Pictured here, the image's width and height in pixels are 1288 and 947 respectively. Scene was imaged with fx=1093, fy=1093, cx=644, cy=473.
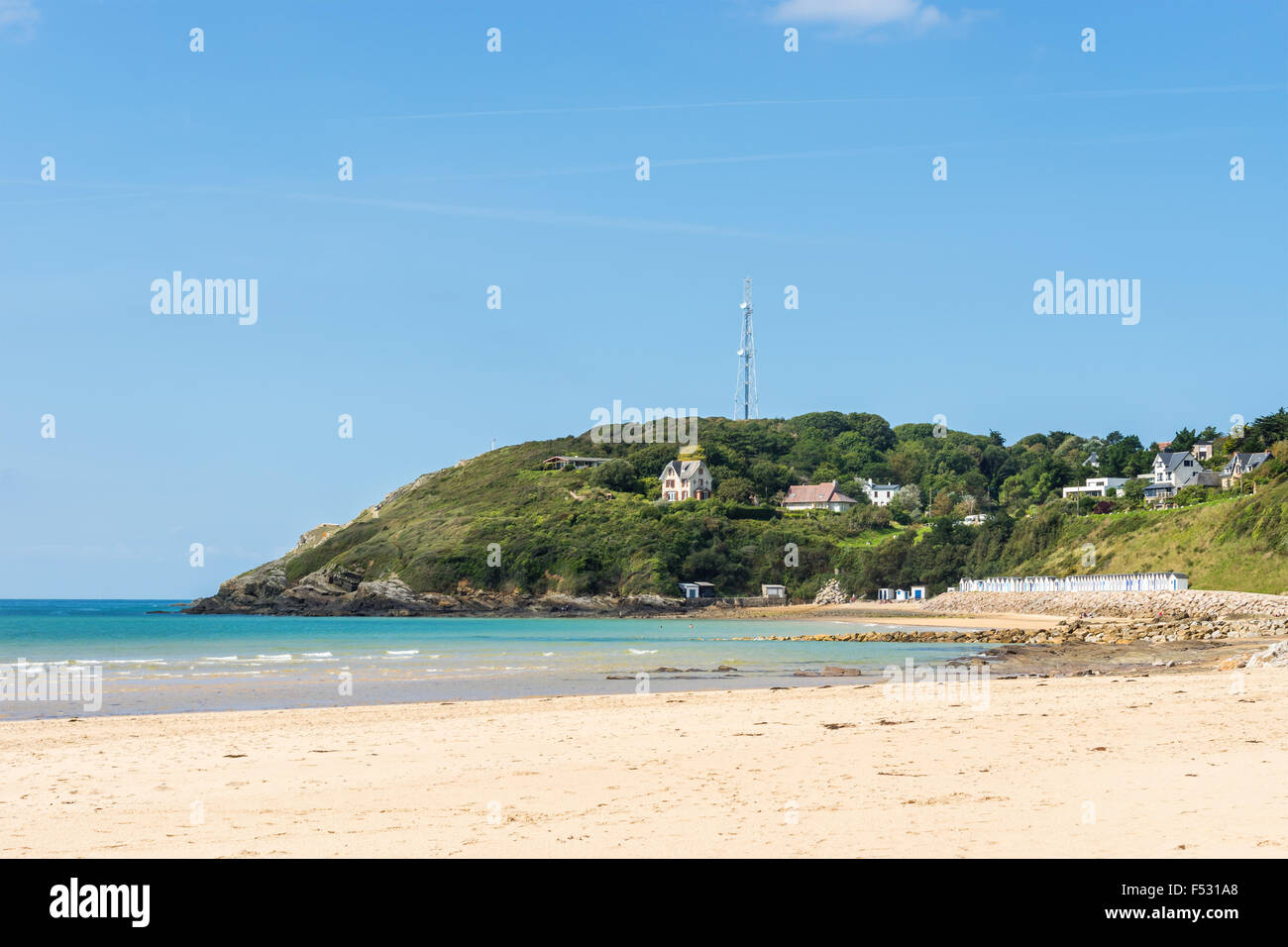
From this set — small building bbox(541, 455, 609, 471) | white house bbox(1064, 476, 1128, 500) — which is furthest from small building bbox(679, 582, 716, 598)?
white house bbox(1064, 476, 1128, 500)

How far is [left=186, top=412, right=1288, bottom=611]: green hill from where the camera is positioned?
8294cm

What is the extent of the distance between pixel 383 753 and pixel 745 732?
4.95m

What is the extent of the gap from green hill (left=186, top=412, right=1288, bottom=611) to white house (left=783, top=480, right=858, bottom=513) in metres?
3.97

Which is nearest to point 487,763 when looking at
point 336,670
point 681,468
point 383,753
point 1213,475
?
point 383,753

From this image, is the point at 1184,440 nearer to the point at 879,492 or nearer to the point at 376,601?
the point at 879,492

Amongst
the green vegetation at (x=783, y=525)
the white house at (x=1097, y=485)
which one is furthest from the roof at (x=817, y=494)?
the white house at (x=1097, y=485)

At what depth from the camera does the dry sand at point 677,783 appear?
25.9 feet

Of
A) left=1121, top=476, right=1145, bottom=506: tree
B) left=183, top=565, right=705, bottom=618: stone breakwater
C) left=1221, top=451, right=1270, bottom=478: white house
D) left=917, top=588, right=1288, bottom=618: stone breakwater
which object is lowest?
left=183, top=565, right=705, bottom=618: stone breakwater

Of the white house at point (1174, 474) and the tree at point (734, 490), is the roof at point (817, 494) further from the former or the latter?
the white house at point (1174, 474)

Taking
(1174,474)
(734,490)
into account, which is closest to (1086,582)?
(1174,474)

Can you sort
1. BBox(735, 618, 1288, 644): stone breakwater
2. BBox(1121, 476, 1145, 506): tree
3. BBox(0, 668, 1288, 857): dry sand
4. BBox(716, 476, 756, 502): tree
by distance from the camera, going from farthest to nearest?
BBox(716, 476, 756, 502): tree, BBox(1121, 476, 1145, 506): tree, BBox(735, 618, 1288, 644): stone breakwater, BBox(0, 668, 1288, 857): dry sand

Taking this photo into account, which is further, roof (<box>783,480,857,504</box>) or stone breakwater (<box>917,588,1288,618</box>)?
roof (<box>783,480,857,504</box>)

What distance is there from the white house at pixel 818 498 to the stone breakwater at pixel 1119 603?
172ft

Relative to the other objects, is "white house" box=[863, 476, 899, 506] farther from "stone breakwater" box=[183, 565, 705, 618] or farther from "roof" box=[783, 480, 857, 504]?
"stone breakwater" box=[183, 565, 705, 618]
